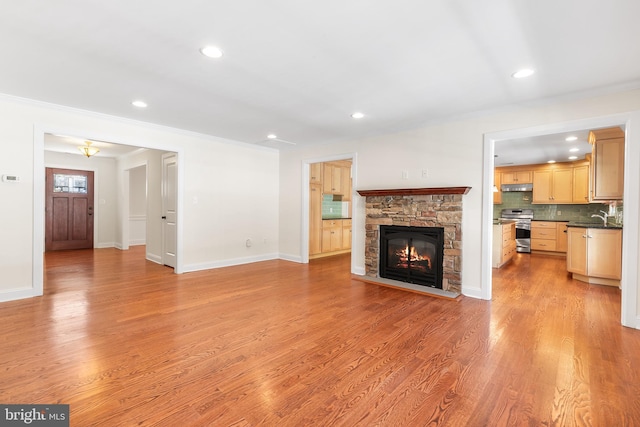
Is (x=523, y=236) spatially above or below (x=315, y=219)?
below

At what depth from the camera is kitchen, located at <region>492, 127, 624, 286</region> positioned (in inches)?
167

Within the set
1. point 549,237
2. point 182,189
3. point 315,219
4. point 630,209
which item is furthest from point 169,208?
point 549,237

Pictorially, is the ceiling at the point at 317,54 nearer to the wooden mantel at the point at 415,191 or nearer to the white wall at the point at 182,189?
the white wall at the point at 182,189

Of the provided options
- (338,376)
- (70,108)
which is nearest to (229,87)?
(70,108)

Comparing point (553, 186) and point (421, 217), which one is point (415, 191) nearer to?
point (421, 217)

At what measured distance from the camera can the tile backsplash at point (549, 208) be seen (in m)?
7.48

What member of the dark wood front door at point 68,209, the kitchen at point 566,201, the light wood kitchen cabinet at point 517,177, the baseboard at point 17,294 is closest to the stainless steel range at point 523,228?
the kitchen at point 566,201

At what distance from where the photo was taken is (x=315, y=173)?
7004 mm

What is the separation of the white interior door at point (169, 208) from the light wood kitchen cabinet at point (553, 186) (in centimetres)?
855

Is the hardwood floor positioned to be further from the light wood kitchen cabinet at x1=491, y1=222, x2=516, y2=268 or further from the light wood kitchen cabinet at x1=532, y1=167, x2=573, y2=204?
the light wood kitchen cabinet at x1=532, y1=167, x2=573, y2=204

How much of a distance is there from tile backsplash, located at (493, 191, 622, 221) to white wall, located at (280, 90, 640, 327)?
17.8ft

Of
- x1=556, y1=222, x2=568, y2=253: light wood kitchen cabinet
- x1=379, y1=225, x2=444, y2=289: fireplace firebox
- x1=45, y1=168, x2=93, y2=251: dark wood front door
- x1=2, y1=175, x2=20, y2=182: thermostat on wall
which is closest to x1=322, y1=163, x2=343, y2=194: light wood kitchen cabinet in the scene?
x1=379, y1=225, x2=444, y2=289: fireplace firebox

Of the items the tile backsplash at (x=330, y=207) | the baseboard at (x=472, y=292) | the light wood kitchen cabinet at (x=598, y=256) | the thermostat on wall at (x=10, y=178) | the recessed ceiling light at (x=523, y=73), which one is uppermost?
the recessed ceiling light at (x=523, y=73)

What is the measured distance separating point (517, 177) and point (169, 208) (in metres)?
8.55
